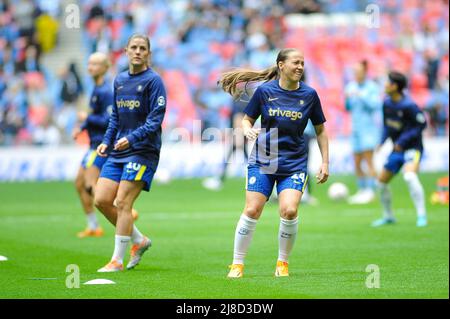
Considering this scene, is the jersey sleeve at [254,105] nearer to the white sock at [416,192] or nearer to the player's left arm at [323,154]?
the player's left arm at [323,154]

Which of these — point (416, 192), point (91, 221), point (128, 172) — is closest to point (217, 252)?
point (128, 172)

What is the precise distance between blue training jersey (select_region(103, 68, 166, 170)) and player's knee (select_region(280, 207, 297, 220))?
164 centimetres

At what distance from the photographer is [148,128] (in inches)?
397

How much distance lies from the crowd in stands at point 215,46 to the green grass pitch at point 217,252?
8.13 meters

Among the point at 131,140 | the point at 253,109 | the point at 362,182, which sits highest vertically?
the point at 362,182

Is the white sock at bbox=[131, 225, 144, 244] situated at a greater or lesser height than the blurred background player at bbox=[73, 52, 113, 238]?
lesser

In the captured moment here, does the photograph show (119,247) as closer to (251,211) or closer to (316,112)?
(251,211)

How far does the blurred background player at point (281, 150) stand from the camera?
31.3 ft

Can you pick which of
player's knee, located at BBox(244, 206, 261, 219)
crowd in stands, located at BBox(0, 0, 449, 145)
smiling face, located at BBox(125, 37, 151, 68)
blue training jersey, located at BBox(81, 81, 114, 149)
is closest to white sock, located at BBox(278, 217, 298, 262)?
player's knee, located at BBox(244, 206, 261, 219)

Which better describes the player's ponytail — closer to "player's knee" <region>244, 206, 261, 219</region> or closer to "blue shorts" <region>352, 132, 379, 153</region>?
"player's knee" <region>244, 206, 261, 219</region>

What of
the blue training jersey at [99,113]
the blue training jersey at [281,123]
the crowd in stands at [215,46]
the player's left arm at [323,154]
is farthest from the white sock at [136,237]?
the crowd in stands at [215,46]

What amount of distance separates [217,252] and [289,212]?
2.90 meters

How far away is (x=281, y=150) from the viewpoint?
961 centimetres

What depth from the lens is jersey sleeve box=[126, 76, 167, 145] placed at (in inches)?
396
